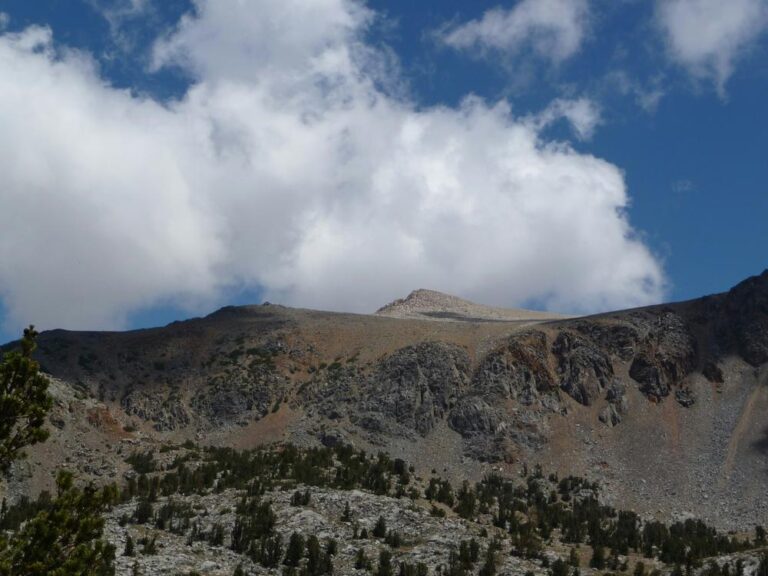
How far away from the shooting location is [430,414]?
97.8m

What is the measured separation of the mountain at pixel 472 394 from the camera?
84.8 metres

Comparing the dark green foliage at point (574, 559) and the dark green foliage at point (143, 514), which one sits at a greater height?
the dark green foliage at point (143, 514)

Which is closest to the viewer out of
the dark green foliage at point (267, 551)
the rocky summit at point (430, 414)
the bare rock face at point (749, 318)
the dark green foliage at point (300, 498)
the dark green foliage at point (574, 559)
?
the dark green foliage at point (267, 551)

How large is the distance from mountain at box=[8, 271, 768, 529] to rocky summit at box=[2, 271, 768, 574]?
10.3 inches

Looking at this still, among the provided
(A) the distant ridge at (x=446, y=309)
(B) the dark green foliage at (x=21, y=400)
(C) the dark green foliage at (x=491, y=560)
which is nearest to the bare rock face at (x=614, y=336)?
(A) the distant ridge at (x=446, y=309)

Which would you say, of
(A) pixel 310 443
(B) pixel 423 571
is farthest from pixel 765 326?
(B) pixel 423 571

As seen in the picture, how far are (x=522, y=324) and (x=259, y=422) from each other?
42797 millimetres

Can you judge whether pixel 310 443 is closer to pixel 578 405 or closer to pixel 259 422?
pixel 259 422

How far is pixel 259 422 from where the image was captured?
95875mm

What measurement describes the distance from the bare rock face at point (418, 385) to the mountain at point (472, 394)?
214mm

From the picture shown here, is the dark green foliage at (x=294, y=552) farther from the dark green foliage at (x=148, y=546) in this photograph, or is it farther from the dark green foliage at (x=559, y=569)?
the dark green foliage at (x=559, y=569)

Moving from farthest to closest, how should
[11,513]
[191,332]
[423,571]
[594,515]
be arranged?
[191,332], [594,515], [11,513], [423,571]

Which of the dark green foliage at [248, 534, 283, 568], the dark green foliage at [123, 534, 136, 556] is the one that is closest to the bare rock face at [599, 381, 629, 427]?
the dark green foliage at [248, 534, 283, 568]

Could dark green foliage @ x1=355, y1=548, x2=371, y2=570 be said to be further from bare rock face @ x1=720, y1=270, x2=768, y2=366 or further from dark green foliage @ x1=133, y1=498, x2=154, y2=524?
bare rock face @ x1=720, y1=270, x2=768, y2=366
